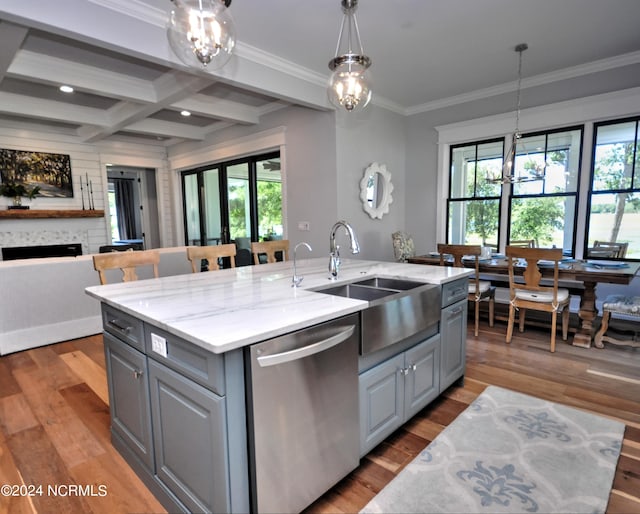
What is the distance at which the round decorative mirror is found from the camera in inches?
194

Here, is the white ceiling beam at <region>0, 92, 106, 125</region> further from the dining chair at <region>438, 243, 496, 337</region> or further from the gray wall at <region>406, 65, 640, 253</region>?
the dining chair at <region>438, 243, 496, 337</region>

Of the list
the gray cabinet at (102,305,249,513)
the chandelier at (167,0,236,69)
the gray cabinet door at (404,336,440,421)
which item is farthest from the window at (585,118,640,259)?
the gray cabinet at (102,305,249,513)

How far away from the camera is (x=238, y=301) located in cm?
173

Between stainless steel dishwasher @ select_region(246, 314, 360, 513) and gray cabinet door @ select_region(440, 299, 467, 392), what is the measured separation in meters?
0.94

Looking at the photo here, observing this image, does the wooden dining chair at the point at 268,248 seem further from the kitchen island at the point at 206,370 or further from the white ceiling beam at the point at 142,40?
the white ceiling beam at the point at 142,40

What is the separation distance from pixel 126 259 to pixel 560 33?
13.8 feet

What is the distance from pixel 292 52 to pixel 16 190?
523cm

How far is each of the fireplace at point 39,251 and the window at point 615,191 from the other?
26.3ft

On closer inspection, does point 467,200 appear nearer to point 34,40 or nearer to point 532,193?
point 532,193

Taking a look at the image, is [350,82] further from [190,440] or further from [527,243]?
[527,243]

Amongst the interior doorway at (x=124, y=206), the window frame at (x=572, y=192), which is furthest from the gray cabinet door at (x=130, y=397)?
the interior doorway at (x=124, y=206)

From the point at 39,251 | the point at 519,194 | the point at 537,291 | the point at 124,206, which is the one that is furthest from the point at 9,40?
the point at 124,206

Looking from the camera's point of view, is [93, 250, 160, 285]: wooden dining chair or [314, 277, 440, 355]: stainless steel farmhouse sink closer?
[314, 277, 440, 355]: stainless steel farmhouse sink

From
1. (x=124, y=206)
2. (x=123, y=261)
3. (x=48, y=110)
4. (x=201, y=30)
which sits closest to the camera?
(x=201, y=30)
